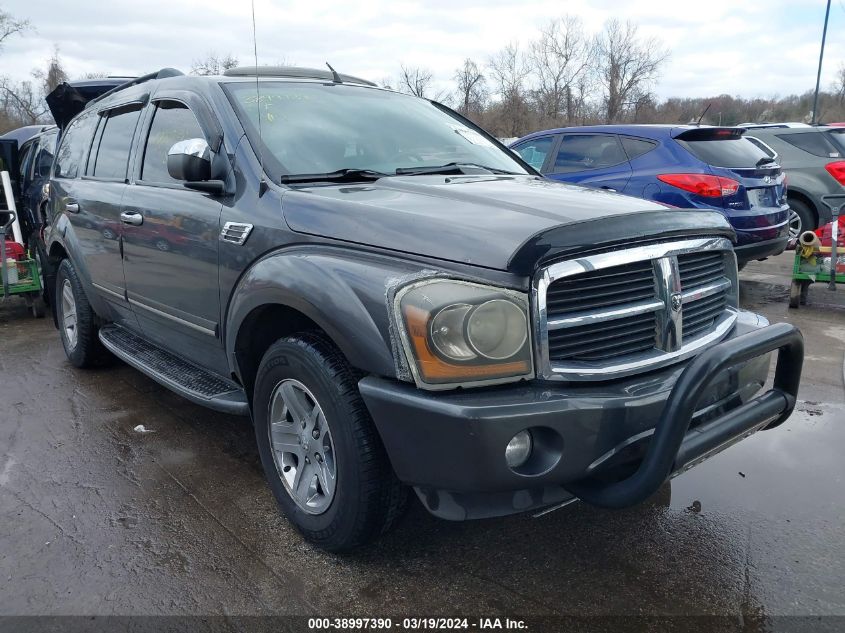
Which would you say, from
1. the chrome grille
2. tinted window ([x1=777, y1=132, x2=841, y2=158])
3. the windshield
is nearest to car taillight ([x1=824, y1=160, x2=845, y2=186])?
tinted window ([x1=777, y1=132, x2=841, y2=158])

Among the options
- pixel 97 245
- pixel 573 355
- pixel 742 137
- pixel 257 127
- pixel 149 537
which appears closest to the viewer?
pixel 573 355

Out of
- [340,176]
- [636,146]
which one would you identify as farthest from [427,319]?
[636,146]

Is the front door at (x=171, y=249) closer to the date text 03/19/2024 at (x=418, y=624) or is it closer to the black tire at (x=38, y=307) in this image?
the date text 03/19/2024 at (x=418, y=624)

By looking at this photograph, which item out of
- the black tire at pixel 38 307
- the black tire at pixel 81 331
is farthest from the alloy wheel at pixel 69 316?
the black tire at pixel 38 307

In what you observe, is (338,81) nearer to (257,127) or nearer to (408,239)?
(257,127)

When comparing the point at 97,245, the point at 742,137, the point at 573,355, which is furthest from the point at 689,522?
the point at 742,137

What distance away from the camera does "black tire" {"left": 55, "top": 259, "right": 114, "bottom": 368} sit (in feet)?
16.4

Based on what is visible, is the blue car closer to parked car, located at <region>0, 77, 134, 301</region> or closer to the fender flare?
the fender flare

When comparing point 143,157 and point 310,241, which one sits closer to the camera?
point 310,241

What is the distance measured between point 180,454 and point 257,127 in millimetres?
1809

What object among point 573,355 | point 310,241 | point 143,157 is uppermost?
point 143,157

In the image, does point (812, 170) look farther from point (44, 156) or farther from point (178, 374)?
point (44, 156)

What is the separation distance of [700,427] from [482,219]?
1036 millimetres

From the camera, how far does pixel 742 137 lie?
7.29m
